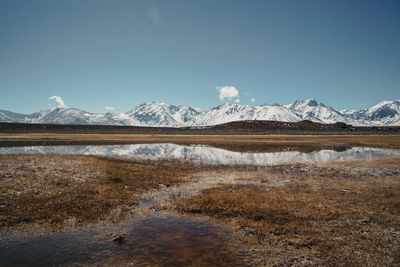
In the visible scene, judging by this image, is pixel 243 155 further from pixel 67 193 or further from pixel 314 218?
pixel 67 193

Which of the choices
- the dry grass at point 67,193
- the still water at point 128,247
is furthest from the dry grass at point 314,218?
the dry grass at point 67,193

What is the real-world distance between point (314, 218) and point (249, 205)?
4062 mm

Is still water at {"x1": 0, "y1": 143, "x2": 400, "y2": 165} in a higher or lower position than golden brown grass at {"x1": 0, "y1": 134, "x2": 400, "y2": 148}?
lower

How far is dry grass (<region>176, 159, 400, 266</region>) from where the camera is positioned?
9.84 metres

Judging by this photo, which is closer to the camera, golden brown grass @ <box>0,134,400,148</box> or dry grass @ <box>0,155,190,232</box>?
dry grass @ <box>0,155,190,232</box>

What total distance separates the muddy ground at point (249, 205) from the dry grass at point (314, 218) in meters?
0.04

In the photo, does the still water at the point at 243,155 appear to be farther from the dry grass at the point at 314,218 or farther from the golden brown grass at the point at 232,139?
the golden brown grass at the point at 232,139

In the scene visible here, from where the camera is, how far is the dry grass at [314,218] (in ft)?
32.3

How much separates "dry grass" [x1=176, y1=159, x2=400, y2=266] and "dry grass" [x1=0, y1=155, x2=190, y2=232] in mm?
5116

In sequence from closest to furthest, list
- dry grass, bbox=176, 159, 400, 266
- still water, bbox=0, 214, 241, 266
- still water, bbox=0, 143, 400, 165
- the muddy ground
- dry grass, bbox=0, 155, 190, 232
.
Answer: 1. still water, bbox=0, 214, 241, 266
2. dry grass, bbox=176, 159, 400, 266
3. the muddy ground
4. dry grass, bbox=0, 155, 190, 232
5. still water, bbox=0, 143, 400, 165

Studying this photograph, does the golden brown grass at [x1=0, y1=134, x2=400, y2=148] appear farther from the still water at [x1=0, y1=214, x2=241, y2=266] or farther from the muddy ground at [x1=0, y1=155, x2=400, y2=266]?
the still water at [x1=0, y1=214, x2=241, y2=266]

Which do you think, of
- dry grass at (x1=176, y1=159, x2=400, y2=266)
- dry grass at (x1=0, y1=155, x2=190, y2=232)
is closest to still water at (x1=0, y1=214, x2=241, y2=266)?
dry grass at (x1=0, y1=155, x2=190, y2=232)

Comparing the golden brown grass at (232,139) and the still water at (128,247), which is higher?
the golden brown grass at (232,139)

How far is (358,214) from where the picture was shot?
13922 millimetres
